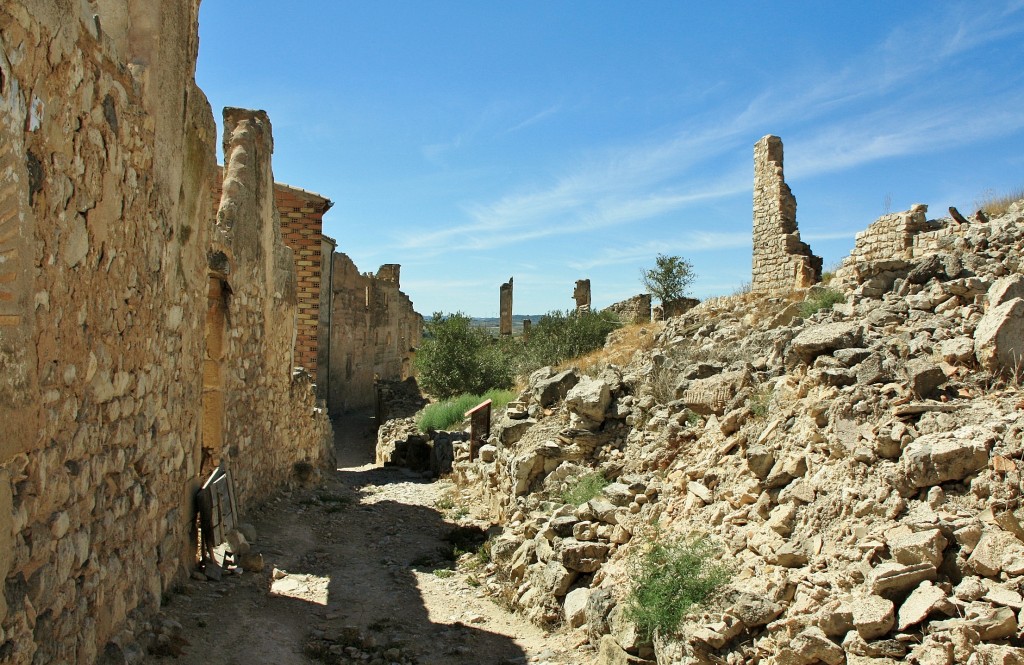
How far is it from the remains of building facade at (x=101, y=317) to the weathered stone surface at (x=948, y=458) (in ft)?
14.2

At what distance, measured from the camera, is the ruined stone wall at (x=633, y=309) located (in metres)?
24.3

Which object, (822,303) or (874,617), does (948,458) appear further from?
(822,303)

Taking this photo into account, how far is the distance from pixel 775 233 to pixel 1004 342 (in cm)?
1194

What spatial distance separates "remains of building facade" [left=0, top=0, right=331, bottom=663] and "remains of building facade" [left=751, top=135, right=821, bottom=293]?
1260cm

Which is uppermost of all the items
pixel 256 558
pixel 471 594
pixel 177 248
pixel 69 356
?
pixel 177 248

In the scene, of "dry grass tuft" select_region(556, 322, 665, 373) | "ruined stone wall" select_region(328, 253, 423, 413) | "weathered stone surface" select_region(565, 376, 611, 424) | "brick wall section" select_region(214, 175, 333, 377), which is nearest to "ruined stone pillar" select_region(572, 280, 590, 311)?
"ruined stone wall" select_region(328, 253, 423, 413)

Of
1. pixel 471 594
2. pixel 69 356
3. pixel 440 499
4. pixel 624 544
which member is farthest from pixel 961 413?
pixel 440 499

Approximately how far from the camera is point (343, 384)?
22.4 metres

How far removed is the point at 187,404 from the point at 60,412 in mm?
2537

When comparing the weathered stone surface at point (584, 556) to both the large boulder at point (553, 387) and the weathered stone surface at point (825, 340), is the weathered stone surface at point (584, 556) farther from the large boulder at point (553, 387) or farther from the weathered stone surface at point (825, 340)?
the large boulder at point (553, 387)

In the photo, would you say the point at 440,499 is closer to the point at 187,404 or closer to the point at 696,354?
the point at 696,354

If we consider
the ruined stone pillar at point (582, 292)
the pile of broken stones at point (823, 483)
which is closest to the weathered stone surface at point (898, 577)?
the pile of broken stones at point (823, 483)

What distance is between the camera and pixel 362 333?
24.2 metres

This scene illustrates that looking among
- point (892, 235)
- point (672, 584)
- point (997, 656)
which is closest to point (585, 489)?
point (672, 584)
